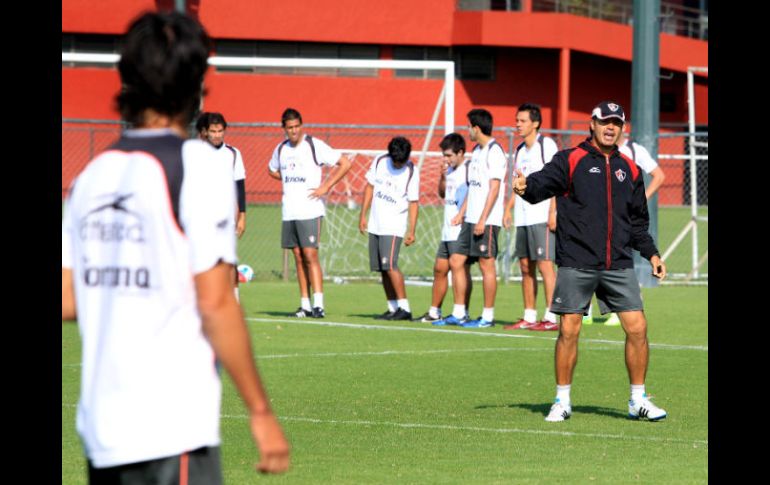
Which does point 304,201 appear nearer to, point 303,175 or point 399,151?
point 303,175

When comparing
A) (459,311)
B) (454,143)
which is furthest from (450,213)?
(459,311)

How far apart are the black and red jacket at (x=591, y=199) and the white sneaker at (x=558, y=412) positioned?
0.98 metres

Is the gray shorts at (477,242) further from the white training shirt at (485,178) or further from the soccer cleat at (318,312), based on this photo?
the soccer cleat at (318,312)

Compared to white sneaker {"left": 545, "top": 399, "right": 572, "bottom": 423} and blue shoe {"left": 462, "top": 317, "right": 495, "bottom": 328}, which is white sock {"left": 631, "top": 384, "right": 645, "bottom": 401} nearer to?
white sneaker {"left": 545, "top": 399, "right": 572, "bottom": 423}

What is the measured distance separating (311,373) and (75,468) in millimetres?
4225

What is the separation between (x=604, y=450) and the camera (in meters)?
8.27

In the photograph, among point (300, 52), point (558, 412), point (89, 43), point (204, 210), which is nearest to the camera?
point (204, 210)

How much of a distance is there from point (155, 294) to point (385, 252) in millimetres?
12869

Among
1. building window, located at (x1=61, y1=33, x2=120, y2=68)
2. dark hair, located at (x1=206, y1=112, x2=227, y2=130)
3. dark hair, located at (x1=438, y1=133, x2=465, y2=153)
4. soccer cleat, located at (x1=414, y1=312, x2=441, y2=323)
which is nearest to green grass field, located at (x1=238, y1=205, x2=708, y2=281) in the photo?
soccer cleat, located at (x1=414, y1=312, x2=441, y2=323)

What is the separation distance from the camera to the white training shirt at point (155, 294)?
3568 mm

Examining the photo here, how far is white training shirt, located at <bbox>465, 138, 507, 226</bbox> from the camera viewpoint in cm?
1536

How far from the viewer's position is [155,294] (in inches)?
142
